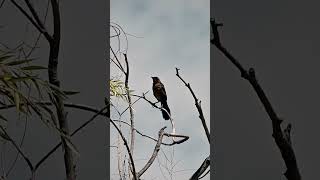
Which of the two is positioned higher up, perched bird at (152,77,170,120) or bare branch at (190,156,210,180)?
perched bird at (152,77,170,120)

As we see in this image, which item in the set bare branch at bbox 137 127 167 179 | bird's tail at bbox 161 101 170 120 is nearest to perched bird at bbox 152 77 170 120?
bird's tail at bbox 161 101 170 120

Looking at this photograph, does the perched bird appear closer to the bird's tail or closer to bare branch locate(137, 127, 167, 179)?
the bird's tail

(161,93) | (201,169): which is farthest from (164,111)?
(201,169)

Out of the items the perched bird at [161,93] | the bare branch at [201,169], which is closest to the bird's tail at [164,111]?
the perched bird at [161,93]

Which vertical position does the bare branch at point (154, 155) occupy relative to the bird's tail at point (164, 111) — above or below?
below

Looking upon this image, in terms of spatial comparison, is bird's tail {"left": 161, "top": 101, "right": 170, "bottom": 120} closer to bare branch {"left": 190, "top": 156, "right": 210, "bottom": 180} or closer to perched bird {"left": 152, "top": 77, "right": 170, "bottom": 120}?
perched bird {"left": 152, "top": 77, "right": 170, "bottom": 120}

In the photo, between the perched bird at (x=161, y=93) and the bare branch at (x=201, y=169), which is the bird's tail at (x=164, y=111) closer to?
the perched bird at (x=161, y=93)

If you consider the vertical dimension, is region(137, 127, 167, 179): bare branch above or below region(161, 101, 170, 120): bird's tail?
below

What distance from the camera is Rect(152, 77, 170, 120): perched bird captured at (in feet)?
4.68

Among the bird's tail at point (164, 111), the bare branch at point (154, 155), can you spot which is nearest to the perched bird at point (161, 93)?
the bird's tail at point (164, 111)

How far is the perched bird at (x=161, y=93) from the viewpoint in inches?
56.2
